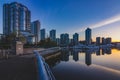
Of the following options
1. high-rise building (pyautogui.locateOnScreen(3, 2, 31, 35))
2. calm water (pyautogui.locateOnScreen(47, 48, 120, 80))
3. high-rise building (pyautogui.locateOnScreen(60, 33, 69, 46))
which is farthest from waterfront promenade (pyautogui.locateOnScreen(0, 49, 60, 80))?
high-rise building (pyautogui.locateOnScreen(60, 33, 69, 46))

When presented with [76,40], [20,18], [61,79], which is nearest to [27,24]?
[20,18]

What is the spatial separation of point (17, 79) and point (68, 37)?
533 feet

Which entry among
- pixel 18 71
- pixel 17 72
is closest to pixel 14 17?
pixel 18 71

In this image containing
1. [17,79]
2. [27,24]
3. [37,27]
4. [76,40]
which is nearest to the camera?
[17,79]

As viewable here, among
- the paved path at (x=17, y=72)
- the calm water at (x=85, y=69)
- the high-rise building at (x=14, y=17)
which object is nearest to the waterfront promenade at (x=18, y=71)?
the paved path at (x=17, y=72)

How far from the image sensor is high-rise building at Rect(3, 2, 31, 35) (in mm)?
99000

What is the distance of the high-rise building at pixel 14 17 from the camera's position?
9900 cm

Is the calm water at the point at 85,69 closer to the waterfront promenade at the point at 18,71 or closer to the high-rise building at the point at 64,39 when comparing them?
the waterfront promenade at the point at 18,71

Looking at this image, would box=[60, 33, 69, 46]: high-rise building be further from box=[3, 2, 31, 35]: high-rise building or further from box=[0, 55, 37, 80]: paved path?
box=[0, 55, 37, 80]: paved path

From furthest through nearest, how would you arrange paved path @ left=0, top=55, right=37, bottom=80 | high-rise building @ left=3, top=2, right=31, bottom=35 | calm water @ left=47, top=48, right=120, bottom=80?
high-rise building @ left=3, top=2, right=31, bottom=35 → calm water @ left=47, top=48, right=120, bottom=80 → paved path @ left=0, top=55, right=37, bottom=80

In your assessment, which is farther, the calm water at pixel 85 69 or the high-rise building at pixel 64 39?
the high-rise building at pixel 64 39

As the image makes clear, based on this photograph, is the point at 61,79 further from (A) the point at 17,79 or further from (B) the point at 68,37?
(B) the point at 68,37

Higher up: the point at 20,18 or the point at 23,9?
the point at 23,9

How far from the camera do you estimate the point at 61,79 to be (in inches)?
570
